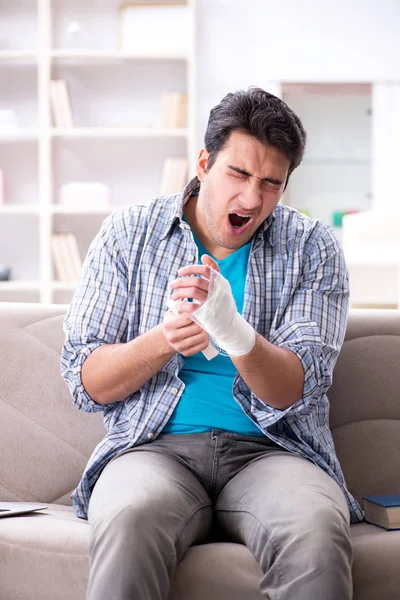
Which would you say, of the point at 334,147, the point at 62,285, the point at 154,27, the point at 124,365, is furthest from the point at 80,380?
the point at 334,147

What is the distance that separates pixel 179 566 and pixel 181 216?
0.72 metres

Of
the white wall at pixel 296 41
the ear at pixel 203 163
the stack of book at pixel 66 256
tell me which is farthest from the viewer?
the white wall at pixel 296 41

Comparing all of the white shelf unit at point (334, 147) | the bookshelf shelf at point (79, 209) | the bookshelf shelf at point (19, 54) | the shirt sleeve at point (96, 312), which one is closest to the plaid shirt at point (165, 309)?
the shirt sleeve at point (96, 312)

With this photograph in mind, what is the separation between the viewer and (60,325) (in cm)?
202

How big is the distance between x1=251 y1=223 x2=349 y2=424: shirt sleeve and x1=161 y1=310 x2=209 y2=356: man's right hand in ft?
0.69

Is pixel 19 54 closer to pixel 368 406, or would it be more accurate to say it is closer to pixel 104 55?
pixel 104 55

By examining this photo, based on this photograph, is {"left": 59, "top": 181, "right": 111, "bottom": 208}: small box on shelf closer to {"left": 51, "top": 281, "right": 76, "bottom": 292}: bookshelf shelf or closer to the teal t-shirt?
{"left": 51, "top": 281, "right": 76, "bottom": 292}: bookshelf shelf

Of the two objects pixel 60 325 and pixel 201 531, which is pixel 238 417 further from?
pixel 60 325

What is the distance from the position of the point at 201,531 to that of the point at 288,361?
35 cm

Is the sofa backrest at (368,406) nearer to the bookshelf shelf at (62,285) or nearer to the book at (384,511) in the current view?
the book at (384,511)

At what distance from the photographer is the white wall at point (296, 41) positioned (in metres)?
5.84

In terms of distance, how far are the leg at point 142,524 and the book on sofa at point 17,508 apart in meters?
0.22

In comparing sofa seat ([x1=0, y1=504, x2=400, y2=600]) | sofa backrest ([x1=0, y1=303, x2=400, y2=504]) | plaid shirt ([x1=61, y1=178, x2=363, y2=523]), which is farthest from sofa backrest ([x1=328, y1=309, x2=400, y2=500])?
sofa seat ([x1=0, y1=504, x2=400, y2=600])

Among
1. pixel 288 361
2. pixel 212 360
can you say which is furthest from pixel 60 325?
pixel 288 361
